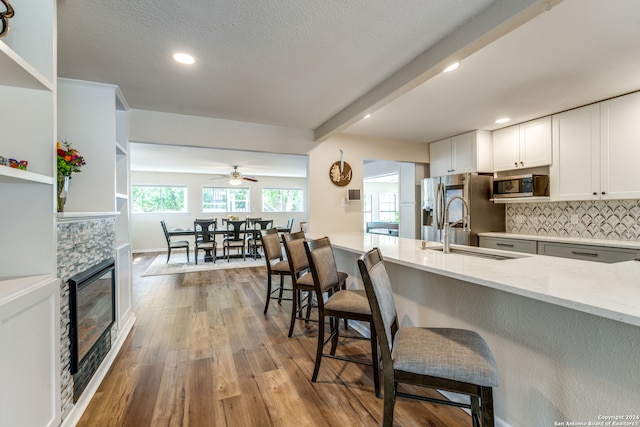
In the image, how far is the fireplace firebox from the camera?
1.61 meters

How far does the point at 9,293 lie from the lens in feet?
3.61

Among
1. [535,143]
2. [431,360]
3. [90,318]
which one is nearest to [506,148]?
[535,143]

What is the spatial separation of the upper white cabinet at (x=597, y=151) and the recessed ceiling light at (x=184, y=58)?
383 centimetres

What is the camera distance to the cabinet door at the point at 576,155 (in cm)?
294

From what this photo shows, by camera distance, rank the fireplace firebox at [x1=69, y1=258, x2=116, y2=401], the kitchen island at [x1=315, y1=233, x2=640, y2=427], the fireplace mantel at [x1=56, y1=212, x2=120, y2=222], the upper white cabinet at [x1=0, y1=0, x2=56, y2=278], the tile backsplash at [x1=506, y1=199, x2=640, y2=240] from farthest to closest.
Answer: the tile backsplash at [x1=506, y1=199, x2=640, y2=240] → the fireplace firebox at [x1=69, y1=258, x2=116, y2=401] → the fireplace mantel at [x1=56, y1=212, x2=120, y2=222] → the upper white cabinet at [x1=0, y1=0, x2=56, y2=278] → the kitchen island at [x1=315, y1=233, x2=640, y2=427]

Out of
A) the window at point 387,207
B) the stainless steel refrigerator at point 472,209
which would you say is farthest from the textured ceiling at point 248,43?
the window at point 387,207

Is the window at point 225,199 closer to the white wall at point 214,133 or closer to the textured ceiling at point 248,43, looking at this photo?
the white wall at point 214,133

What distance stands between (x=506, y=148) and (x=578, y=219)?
119cm

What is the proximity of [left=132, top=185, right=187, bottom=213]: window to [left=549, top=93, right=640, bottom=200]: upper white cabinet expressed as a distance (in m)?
8.49

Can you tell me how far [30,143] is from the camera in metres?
1.36

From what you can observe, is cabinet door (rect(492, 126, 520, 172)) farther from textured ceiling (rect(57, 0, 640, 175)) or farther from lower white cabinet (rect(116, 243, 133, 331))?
lower white cabinet (rect(116, 243, 133, 331))

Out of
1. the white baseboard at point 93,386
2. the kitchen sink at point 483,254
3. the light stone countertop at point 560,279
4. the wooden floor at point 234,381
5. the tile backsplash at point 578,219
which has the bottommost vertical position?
the wooden floor at point 234,381

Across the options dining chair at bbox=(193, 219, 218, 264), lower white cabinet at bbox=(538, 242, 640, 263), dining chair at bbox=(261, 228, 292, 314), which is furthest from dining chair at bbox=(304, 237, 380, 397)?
dining chair at bbox=(193, 219, 218, 264)

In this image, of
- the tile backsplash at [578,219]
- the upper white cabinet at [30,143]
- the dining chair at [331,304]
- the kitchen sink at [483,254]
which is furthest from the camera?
the tile backsplash at [578,219]
